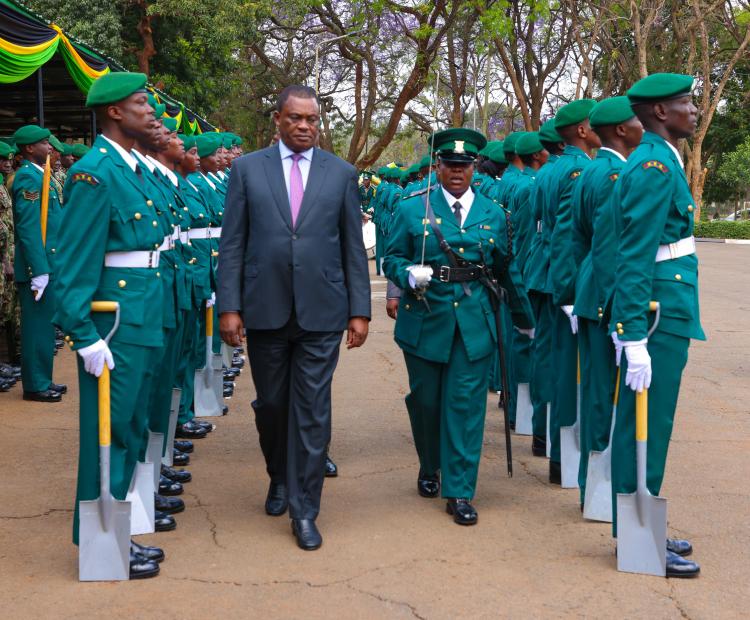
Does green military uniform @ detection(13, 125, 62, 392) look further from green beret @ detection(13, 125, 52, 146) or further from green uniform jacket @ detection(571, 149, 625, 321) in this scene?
green uniform jacket @ detection(571, 149, 625, 321)

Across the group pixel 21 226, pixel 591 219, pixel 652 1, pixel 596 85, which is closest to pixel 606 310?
pixel 591 219

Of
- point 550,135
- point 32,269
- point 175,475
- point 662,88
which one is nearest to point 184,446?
point 175,475

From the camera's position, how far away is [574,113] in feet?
20.0

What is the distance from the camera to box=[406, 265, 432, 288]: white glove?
5.17 metres

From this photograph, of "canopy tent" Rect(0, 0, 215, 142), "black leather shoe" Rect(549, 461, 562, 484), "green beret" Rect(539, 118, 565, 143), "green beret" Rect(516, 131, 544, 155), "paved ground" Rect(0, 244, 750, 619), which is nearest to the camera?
"paved ground" Rect(0, 244, 750, 619)

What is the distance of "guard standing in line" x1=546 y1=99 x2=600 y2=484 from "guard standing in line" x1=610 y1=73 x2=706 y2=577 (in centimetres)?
124

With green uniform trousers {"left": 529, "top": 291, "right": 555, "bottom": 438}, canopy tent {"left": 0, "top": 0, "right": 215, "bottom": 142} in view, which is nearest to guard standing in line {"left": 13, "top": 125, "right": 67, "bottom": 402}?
canopy tent {"left": 0, "top": 0, "right": 215, "bottom": 142}

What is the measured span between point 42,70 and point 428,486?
350 inches

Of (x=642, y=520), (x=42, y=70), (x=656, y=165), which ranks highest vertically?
(x=42, y=70)

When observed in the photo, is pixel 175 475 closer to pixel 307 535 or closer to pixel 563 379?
pixel 307 535

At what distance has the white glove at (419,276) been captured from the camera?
17.0 feet

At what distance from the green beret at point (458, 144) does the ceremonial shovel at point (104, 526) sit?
1.99 m

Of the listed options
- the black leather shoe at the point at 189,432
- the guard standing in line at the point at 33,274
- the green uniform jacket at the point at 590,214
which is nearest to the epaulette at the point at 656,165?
the green uniform jacket at the point at 590,214

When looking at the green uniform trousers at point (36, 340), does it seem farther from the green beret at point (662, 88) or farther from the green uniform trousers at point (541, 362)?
the green beret at point (662, 88)
